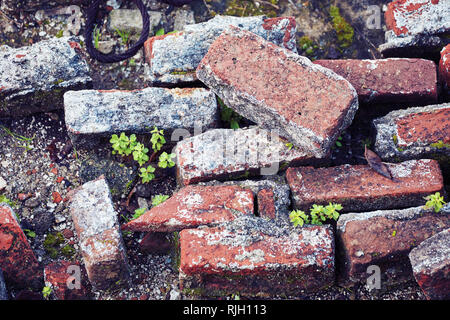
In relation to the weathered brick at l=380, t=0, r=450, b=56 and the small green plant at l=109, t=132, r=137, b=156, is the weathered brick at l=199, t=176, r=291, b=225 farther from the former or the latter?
the weathered brick at l=380, t=0, r=450, b=56

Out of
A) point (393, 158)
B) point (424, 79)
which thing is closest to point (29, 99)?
point (393, 158)

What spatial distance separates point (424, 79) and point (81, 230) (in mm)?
2670

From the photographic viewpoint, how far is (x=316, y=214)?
10.1ft

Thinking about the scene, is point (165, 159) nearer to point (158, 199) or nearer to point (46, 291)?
point (158, 199)

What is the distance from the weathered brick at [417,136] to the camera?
123 inches

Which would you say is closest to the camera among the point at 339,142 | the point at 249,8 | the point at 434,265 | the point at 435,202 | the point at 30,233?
the point at 434,265

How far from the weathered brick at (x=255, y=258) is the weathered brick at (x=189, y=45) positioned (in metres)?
1.24

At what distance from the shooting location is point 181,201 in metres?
3.06

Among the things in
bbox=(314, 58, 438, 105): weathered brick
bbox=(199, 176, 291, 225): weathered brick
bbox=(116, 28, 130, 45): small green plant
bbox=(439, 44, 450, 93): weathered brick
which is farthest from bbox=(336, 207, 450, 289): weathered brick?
bbox=(116, 28, 130, 45): small green plant

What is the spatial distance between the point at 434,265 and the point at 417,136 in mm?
920

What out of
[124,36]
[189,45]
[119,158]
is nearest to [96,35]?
[124,36]

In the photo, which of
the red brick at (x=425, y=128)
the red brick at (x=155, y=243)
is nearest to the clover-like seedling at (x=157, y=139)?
the red brick at (x=155, y=243)

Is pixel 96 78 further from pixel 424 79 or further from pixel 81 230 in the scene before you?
pixel 424 79

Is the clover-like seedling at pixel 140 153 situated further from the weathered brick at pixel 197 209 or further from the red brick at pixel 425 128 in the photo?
the red brick at pixel 425 128
